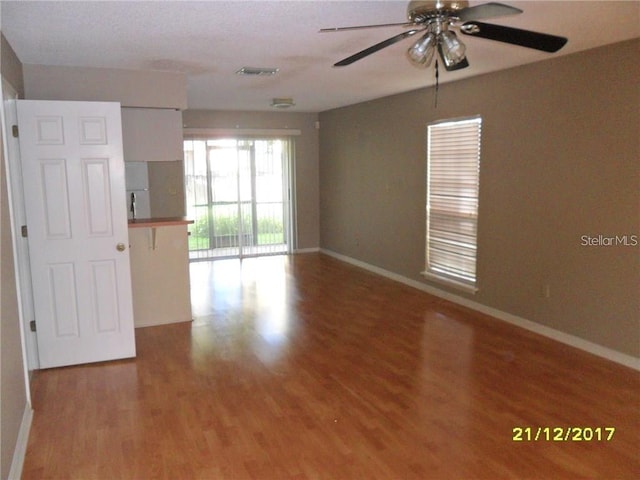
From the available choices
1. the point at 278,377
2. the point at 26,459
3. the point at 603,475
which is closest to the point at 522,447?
the point at 603,475

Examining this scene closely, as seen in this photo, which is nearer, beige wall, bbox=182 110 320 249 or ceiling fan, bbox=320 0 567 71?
ceiling fan, bbox=320 0 567 71

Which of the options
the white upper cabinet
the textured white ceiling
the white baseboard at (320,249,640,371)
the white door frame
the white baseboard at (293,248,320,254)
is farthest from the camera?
the white baseboard at (293,248,320,254)

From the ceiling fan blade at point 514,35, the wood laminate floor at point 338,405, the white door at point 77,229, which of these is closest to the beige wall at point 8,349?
the wood laminate floor at point 338,405

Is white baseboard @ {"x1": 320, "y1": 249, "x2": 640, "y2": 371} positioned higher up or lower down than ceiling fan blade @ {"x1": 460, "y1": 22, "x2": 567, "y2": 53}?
lower down

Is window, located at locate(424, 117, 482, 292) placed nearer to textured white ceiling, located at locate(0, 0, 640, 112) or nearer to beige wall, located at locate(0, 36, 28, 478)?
textured white ceiling, located at locate(0, 0, 640, 112)

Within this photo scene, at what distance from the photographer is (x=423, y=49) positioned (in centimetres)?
239

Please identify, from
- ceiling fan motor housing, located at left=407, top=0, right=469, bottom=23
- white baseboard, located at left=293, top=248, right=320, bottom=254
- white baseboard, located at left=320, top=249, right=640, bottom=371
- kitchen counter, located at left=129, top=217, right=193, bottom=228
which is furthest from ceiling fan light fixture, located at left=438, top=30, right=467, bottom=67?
white baseboard, located at left=293, top=248, right=320, bottom=254

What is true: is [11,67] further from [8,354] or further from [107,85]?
Answer: [8,354]

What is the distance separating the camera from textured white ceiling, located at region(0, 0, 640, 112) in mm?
2760

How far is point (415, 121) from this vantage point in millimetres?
6105

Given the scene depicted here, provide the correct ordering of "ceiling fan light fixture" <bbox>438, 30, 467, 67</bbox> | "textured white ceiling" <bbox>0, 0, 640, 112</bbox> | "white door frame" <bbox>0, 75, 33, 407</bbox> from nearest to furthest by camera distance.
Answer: "ceiling fan light fixture" <bbox>438, 30, 467, 67</bbox>, "textured white ceiling" <bbox>0, 0, 640, 112</bbox>, "white door frame" <bbox>0, 75, 33, 407</bbox>
